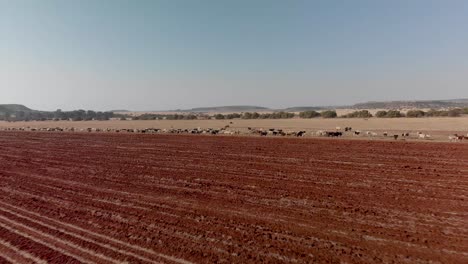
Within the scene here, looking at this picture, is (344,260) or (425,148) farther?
(425,148)

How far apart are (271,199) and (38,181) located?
13893 mm

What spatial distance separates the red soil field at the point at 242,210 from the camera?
980 centimetres

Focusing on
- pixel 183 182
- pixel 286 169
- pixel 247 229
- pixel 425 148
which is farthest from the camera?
pixel 425 148

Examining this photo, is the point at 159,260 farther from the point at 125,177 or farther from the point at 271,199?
the point at 125,177

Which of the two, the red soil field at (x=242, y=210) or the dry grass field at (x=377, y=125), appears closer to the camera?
the red soil field at (x=242, y=210)

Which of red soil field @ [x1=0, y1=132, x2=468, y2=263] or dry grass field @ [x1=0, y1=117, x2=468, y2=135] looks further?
dry grass field @ [x1=0, y1=117, x2=468, y2=135]

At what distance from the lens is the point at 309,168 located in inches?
844

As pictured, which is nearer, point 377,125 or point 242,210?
point 242,210

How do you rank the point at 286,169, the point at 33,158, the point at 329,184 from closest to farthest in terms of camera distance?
the point at 329,184 < the point at 286,169 < the point at 33,158

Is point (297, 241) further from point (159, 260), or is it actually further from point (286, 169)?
point (286, 169)

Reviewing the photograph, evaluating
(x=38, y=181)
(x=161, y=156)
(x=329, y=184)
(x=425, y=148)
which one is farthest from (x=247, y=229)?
(x=425, y=148)

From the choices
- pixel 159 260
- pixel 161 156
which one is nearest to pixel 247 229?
pixel 159 260

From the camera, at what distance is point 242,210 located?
44.6ft

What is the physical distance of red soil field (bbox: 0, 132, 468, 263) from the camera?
980cm
